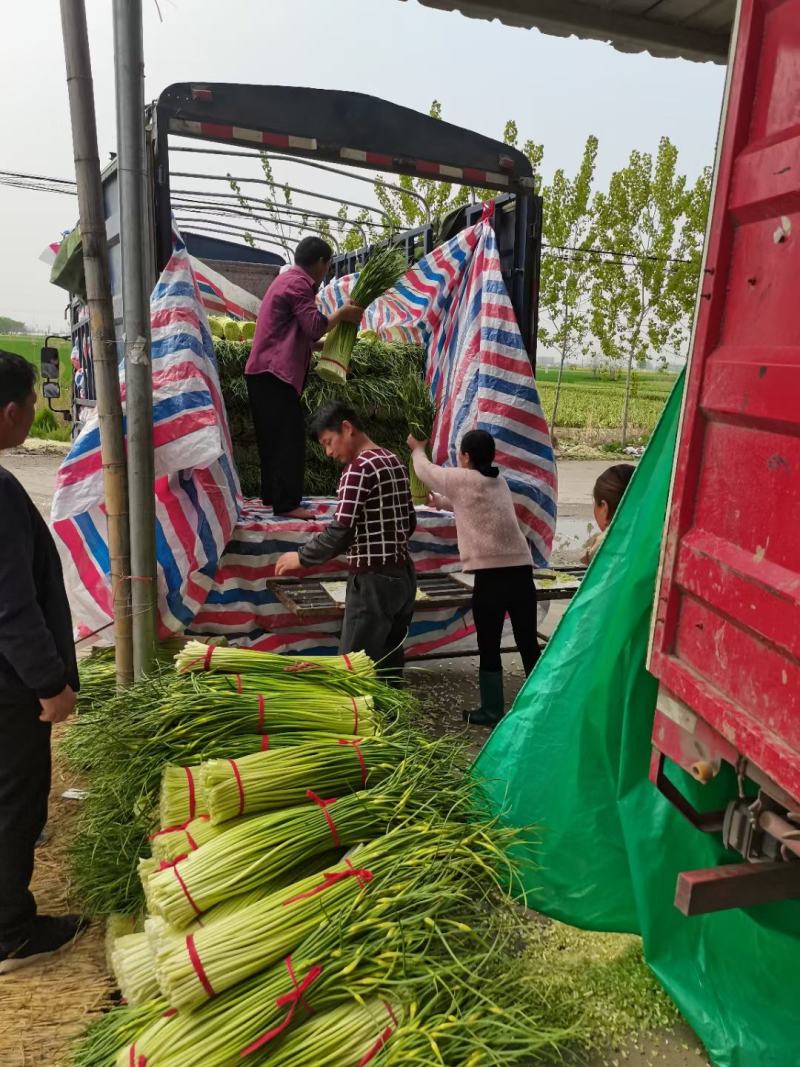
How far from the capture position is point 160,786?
8.38ft

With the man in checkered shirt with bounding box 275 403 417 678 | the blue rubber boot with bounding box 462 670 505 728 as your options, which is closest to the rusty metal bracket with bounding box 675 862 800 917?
the man in checkered shirt with bounding box 275 403 417 678

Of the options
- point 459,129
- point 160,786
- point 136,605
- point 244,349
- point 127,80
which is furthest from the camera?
point 244,349

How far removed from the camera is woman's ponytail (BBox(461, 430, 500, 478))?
4344 millimetres

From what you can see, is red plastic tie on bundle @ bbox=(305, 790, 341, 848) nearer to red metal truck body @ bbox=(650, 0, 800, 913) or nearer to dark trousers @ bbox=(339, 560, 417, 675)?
red metal truck body @ bbox=(650, 0, 800, 913)

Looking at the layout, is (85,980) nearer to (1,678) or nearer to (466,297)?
(1,678)

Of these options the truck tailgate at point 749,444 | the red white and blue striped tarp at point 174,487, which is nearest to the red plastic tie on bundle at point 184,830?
the truck tailgate at point 749,444

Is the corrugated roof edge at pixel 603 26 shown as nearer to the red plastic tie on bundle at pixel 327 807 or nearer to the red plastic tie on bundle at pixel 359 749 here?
the red plastic tie on bundle at pixel 359 749

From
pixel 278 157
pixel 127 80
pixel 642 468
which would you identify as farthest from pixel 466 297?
pixel 642 468

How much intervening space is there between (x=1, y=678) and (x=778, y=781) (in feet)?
7.33

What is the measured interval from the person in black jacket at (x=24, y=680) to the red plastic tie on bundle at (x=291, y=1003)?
120 centimetres

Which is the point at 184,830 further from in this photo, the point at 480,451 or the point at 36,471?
the point at 36,471

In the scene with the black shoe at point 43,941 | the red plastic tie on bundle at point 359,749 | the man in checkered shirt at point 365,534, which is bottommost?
the black shoe at point 43,941

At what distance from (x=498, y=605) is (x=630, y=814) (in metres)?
2.19

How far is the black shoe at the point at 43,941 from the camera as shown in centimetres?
254
